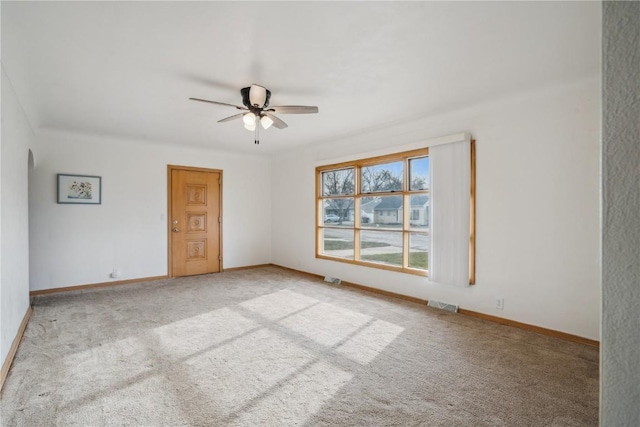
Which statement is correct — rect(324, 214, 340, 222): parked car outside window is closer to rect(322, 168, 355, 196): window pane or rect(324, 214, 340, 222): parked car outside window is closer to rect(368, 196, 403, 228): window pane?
rect(322, 168, 355, 196): window pane

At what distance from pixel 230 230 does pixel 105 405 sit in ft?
15.0

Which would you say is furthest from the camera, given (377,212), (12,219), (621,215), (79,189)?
(377,212)

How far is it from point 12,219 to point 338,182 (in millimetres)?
4250

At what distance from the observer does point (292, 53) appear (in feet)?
8.05

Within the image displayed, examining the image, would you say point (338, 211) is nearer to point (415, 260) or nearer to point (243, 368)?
point (415, 260)

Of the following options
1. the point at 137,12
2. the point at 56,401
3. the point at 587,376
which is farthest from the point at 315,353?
the point at 137,12

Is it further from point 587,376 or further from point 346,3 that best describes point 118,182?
point 587,376

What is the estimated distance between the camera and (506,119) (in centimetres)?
342

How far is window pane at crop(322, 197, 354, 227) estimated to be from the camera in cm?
548

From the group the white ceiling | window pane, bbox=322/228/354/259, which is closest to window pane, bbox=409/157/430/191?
the white ceiling

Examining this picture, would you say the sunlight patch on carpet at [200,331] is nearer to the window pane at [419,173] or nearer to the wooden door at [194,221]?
the wooden door at [194,221]

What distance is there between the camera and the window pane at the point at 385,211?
4.68 m

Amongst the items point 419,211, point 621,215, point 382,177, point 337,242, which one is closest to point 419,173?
point 419,211

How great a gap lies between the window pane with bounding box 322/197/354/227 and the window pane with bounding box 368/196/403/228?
0.30 metres
